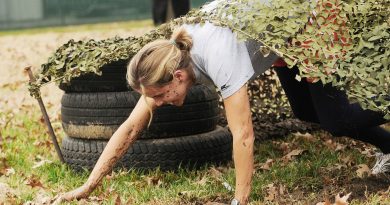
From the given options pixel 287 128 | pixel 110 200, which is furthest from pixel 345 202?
pixel 287 128

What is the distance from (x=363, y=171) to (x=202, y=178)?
41.9 inches

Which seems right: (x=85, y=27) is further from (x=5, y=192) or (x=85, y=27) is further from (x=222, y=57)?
(x=222, y=57)

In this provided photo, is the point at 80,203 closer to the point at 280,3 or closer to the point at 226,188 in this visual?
the point at 226,188

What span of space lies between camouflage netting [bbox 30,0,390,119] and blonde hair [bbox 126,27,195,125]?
0.30m

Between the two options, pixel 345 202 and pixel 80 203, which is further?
pixel 80 203

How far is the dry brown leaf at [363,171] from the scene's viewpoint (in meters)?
5.31

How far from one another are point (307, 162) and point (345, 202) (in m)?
1.68

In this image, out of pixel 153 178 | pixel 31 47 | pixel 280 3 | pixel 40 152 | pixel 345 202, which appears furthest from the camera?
pixel 31 47

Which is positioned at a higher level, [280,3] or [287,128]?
[280,3]

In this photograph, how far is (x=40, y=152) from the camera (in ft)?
22.2

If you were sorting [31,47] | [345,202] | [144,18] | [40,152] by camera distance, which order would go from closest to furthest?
1. [345,202]
2. [40,152]
3. [31,47]
4. [144,18]

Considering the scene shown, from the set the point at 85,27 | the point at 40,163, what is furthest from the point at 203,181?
the point at 85,27

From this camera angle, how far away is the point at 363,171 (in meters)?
5.37

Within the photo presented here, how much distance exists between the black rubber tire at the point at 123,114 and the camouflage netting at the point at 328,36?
117cm
